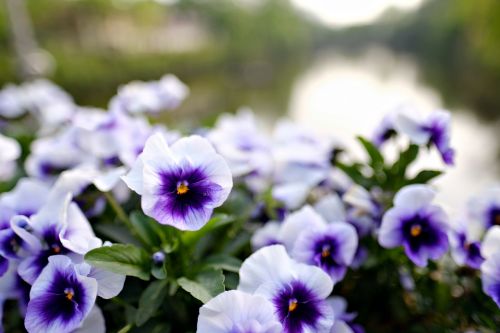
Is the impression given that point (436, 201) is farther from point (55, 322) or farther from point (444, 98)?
point (444, 98)

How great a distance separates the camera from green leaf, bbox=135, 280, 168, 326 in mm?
593

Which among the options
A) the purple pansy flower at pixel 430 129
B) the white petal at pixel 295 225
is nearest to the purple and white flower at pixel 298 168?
the white petal at pixel 295 225

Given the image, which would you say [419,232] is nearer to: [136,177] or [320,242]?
[320,242]

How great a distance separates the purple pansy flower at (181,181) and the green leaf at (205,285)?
0.09m

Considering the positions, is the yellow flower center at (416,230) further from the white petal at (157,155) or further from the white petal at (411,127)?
the white petal at (157,155)

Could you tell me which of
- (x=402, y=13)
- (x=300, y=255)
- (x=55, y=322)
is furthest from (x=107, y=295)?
(x=402, y=13)

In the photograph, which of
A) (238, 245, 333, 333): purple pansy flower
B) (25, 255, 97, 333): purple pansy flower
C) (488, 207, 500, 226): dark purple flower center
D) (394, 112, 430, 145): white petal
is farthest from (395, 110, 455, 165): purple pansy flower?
(25, 255, 97, 333): purple pansy flower

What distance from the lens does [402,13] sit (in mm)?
59062

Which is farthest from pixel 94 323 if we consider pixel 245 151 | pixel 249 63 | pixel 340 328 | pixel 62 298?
pixel 249 63

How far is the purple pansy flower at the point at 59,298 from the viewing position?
54 cm

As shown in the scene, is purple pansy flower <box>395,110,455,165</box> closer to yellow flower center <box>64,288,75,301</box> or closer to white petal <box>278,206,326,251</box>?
white petal <box>278,206,326,251</box>

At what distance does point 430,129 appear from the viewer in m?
0.75

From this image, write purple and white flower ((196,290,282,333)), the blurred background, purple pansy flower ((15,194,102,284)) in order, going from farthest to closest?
the blurred background → purple pansy flower ((15,194,102,284)) → purple and white flower ((196,290,282,333))

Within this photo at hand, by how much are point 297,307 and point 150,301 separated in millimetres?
220
